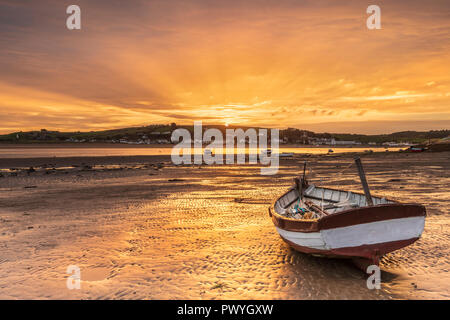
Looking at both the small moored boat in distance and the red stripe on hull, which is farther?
the red stripe on hull

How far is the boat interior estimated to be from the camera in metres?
11.5

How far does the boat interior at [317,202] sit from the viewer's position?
11.5 meters

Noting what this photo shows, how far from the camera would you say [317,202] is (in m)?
13.4

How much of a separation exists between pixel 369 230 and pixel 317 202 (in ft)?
19.1

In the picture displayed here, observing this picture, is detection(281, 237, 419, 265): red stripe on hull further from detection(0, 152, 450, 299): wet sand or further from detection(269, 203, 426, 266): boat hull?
detection(0, 152, 450, 299): wet sand

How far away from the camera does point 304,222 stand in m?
8.37

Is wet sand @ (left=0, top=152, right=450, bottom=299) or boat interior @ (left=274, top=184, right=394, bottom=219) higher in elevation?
boat interior @ (left=274, top=184, right=394, bottom=219)

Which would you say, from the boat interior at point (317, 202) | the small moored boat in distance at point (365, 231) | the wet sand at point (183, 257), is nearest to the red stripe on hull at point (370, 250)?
the small moored boat in distance at point (365, 231)

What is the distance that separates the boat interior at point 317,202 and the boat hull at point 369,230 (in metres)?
2.79

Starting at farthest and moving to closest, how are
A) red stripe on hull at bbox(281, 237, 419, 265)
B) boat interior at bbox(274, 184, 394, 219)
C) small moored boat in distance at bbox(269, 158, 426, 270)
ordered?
1. boat interior at bbox(274, 184, 394, 219)
2. red stripe on hull at bbox(281, 237, 419, 265)
3. small moored boat in distance at bbox(269, 158, 426, 270)

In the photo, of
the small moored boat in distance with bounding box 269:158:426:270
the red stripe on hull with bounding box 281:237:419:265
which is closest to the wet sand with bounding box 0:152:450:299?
the red stripe on hull with bounding box 281:237:419:265

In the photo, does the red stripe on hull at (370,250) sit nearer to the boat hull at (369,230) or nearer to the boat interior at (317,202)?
the boat hull at (369,230)

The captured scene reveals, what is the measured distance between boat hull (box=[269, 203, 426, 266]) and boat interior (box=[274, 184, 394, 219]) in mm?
2794
